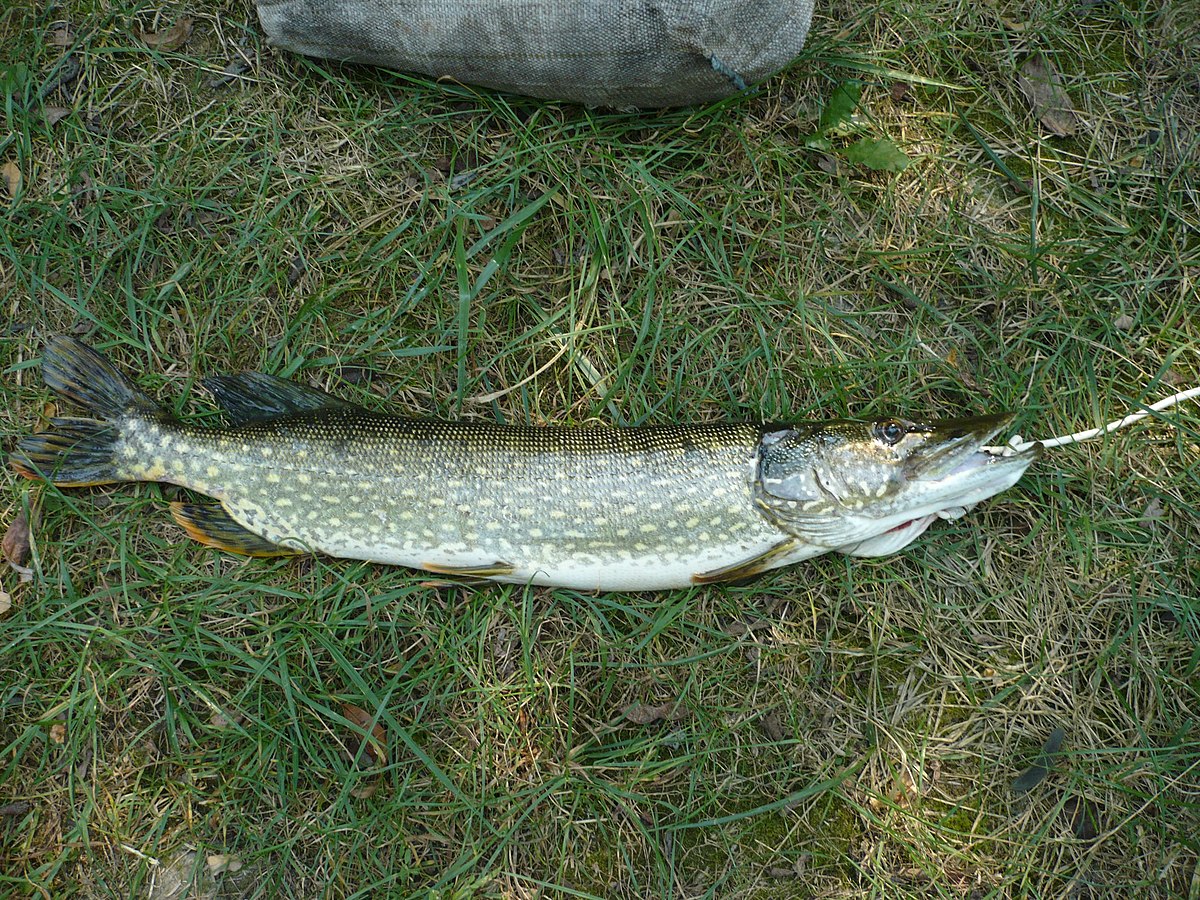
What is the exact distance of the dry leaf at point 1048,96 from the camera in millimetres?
2754

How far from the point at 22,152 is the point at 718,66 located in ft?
7.72

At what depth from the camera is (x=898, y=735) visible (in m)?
2.49

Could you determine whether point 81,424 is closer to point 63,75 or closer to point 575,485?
point 63,75

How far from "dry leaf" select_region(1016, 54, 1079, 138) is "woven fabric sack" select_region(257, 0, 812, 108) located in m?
0.97

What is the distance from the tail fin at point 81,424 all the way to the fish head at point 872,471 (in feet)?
6.54

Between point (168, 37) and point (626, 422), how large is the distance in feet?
6.87

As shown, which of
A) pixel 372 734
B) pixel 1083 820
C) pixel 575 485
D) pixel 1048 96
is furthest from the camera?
pixel 1048 96

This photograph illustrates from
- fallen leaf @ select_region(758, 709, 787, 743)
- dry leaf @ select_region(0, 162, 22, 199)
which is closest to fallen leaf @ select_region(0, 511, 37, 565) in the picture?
dry leaf @ select_region(0, 162, 22, 199)

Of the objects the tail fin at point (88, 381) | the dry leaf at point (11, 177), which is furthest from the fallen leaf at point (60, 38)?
the tail fin at point (88, 381)

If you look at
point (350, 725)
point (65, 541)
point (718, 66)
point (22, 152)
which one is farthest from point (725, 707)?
point (22, 152)

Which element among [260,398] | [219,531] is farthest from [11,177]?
[219,531]

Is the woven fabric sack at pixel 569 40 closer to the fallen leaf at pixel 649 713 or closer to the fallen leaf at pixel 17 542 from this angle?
the fallen leaf at pixel 17 542

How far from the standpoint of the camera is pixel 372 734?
7.83 ft

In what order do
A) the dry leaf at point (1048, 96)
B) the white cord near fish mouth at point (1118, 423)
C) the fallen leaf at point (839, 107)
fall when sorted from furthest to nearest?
1. the dry leaf at point (1048, 96)
2. the fallen leaf at point (839, 107)
3. the white cord near fish mouth at point (1118, 423)
